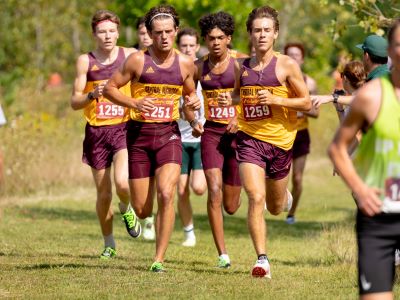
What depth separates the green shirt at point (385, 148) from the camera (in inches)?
263

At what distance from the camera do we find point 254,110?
1098cm

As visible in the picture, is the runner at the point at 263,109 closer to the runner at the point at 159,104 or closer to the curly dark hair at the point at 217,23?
the runner at the point at 159,104

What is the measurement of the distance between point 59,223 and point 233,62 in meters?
5.59

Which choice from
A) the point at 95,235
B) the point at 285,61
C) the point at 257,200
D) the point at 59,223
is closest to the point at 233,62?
the point at 285,61

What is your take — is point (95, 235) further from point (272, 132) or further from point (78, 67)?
point (272, 132)

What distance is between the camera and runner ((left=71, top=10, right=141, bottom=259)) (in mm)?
12422

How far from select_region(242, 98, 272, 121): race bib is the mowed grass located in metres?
1.52

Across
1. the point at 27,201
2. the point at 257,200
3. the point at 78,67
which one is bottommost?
the point at 27,201

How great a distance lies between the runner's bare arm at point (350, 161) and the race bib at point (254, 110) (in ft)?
13.6

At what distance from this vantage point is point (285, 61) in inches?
431

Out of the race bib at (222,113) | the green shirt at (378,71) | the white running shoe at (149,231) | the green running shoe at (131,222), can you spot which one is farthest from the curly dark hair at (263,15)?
the white running shoe at (149,231)

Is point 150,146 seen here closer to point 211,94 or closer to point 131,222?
point 211,94

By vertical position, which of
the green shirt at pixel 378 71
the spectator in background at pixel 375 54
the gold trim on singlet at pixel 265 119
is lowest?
the gold trim on singlet at pixel 265 119

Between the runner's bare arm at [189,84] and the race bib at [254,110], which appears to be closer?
the race bib at [254,110]
